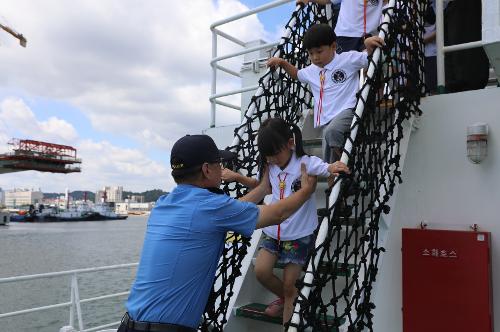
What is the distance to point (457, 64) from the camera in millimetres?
3377

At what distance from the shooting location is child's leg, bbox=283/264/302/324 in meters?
2.43

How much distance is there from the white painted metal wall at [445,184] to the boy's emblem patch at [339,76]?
25.1 inches

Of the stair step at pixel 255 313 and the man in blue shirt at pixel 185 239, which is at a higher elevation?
the man in blue shirt at pixel 185 239

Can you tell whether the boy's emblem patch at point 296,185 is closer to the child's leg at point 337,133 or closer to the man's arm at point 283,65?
the child's leg at point 337,133

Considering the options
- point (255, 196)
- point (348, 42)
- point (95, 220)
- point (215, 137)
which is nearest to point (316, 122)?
point (255, 196)

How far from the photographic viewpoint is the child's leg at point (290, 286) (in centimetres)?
243

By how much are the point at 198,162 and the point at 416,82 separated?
1.89 metres

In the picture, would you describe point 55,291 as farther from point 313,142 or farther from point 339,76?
point 339,76

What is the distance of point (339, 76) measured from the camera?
118 inches

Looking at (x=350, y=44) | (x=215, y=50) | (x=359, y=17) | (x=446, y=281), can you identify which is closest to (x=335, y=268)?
(x=446, y=281)

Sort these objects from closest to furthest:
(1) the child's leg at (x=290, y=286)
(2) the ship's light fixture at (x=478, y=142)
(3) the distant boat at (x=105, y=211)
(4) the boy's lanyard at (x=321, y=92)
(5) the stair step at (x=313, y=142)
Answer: (1) the child's leg at (x=290, y=286)
(2) the ship's light fixture at (x=478, y=142)
(4) the boy's lanyard at (x=321, y=92)
(5) the stair step at (x=313, y=142)
(3) the distant boat at (x=105, y=211)

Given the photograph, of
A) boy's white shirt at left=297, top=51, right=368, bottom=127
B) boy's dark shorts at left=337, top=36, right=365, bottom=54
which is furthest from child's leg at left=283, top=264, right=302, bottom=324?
boy's dark shorts at left=337, top=36, right=365, bottom=54

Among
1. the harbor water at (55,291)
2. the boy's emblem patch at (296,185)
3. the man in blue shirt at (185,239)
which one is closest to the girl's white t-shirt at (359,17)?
the boy's emblem patch at (296,185)

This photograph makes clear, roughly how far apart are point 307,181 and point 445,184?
1.25 metres
